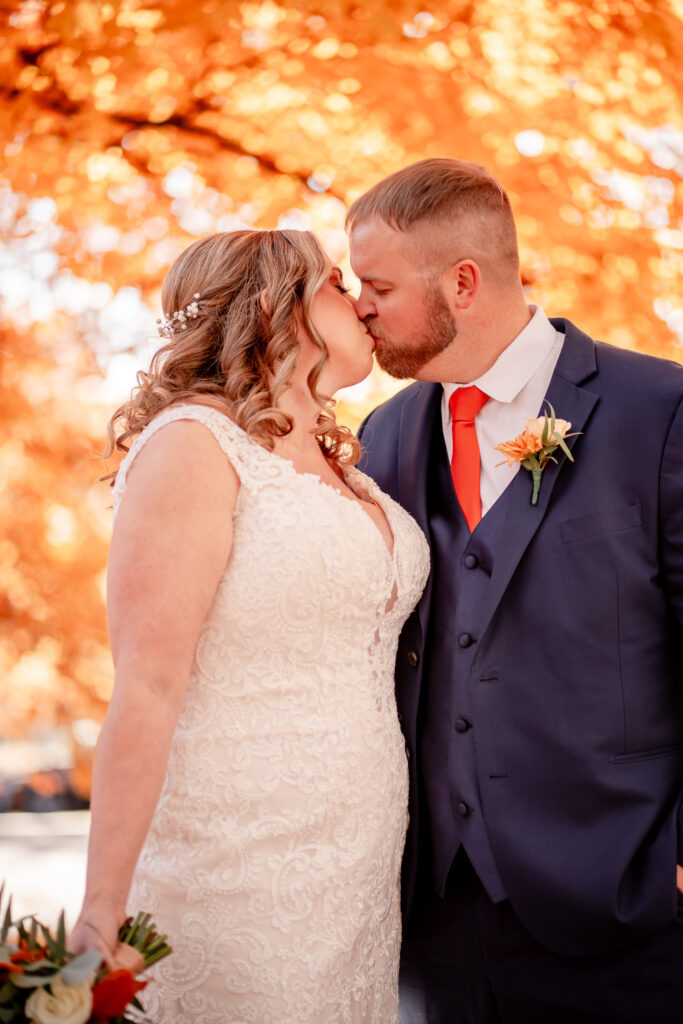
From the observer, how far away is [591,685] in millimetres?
1772

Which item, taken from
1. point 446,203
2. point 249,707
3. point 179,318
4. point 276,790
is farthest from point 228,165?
point 276,790

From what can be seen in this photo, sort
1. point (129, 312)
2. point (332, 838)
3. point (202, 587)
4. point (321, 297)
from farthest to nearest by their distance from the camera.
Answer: point (129, 312) → point (321, 297) → point (332, 838) → point (202, 587)

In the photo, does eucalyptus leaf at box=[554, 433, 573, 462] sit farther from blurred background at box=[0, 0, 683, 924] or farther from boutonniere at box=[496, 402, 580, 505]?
blurred background at box=[0, 0, 683, 924]

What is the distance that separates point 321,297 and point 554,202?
4.40ft

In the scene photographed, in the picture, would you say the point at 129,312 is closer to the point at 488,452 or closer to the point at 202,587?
the point at 488,452

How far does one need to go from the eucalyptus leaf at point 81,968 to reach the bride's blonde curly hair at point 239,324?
0.95 meters

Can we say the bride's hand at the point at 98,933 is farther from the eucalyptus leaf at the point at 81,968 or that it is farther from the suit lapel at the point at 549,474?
the suit lapel at the point at 549,474

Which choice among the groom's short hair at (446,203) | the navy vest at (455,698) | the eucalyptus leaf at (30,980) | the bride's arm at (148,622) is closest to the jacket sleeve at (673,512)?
the navy vest at (455,698)

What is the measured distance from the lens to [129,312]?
121 inches

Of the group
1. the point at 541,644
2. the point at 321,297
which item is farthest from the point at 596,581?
the point at 321,297

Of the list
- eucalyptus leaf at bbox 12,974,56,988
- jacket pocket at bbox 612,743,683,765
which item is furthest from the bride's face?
eucalyptus leaf at bbox 12,974,56,988

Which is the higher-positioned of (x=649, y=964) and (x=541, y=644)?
(x=541, y=644)

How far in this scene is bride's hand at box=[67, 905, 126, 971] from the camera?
1.18 m

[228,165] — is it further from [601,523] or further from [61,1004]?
[61,1004]
